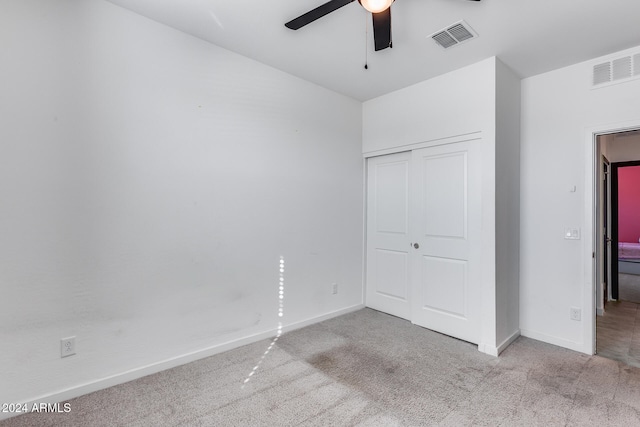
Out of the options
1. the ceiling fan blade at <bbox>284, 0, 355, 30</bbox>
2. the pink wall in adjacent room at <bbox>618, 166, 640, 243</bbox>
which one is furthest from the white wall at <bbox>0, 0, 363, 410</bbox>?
the pink wall in adjacent room at <bbox>618, 166, 640, 243</bbox>

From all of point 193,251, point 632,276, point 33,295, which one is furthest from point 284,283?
point 632,276

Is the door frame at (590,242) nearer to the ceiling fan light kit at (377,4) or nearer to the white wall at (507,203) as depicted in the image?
the white wall at (507,203)

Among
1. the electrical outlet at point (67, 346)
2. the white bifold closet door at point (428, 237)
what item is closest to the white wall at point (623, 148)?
the white bifold closet door at point (428, 237)

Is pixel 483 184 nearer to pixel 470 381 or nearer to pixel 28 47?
pixel 470 381

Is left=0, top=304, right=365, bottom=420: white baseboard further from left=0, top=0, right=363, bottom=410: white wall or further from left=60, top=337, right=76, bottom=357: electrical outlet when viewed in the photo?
left=60, top=337, right=76, bottom=357: electrical outlet

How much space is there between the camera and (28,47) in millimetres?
1947

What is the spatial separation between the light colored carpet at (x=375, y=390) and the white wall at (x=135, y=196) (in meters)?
0.29

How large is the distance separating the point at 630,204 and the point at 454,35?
26.5 feet

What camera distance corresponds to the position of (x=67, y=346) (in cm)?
208

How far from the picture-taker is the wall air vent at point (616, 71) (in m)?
2.66

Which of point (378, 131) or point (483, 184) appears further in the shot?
point (378, 131)

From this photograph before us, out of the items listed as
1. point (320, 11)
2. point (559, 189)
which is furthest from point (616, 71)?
point (320, 11)

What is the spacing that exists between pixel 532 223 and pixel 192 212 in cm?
331

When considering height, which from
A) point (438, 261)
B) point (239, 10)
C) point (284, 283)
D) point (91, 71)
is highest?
point (239, 10)
